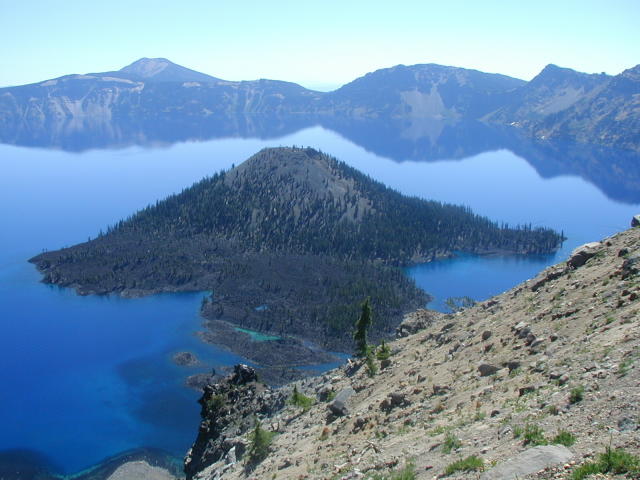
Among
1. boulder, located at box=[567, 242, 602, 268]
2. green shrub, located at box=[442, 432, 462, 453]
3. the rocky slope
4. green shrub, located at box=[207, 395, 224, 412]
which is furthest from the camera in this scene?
green shrub, located at box=[207, 395, 224, 412]

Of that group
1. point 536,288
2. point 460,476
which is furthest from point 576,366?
point 536,288

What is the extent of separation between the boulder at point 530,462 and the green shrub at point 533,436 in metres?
1.17

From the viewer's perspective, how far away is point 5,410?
11000 cm

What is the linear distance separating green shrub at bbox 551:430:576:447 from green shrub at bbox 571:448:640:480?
7.73 ft

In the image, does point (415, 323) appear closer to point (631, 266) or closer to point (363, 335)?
point (363, 335)

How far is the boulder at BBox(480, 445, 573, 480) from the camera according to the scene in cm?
2206

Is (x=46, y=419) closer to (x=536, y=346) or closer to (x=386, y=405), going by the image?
(x=386, y=405)

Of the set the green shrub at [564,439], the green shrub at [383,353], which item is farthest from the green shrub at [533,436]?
the green shrub at [383,353]

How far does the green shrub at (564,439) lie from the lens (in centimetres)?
2355

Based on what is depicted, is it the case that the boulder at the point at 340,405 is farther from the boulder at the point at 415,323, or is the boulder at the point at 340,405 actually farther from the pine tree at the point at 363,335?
the boulder at the point at 415,323

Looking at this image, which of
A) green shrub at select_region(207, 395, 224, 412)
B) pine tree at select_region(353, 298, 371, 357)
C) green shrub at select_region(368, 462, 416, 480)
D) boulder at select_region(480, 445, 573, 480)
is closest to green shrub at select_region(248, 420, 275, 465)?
pine tree at select_region(353, 298, 371, 357)

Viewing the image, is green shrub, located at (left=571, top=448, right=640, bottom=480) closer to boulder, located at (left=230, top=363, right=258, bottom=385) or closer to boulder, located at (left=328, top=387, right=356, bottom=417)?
boulder, located at (left=328, top=387, right=356, bottom=417)

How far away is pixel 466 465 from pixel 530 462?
336cm

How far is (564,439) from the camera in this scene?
939 inches
